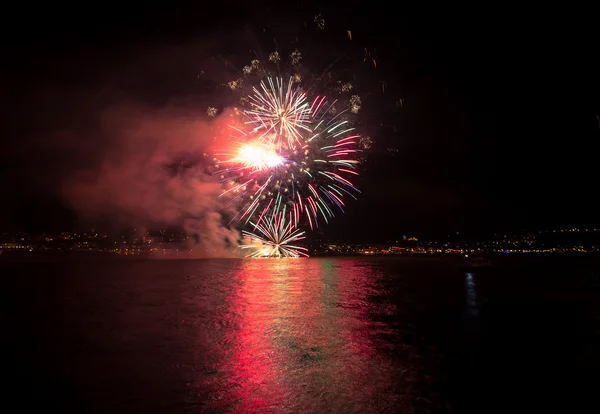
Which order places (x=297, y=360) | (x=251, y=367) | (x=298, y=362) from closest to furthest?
(x=251, y=367)
(x=298, y=362)
(x=297, y=360)

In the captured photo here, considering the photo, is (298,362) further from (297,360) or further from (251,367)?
(251,367)

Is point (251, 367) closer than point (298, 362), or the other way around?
point (251, 367)

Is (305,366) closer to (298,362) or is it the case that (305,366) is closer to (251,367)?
(298,362)

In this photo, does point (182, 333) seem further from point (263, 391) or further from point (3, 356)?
point (263, 391)

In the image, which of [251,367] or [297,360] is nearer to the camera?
[251,367]

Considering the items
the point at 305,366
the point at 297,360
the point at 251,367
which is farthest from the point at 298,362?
the point at 251,367

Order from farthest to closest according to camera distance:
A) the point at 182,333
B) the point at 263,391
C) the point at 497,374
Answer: the point at 182,333, the point at 497,374, the point at 263,391

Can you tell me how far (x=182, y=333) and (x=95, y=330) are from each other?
3.02 meters

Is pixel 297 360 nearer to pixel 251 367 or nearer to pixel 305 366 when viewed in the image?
pixel 305 366

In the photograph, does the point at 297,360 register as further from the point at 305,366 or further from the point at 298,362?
the point at 305,366

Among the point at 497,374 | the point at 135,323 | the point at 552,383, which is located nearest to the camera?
the point at 552,383

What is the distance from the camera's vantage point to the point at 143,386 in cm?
781

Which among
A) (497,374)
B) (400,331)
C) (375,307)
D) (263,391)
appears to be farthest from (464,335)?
(263,391)

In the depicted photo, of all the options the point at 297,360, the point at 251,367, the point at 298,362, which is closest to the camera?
the point at 251,367
